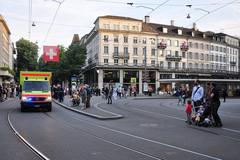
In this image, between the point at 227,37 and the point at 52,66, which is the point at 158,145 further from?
the point at 227,37

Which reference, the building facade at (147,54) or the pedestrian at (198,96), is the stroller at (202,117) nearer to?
the pedestrian at (198,96)

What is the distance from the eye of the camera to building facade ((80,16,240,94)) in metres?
80.8

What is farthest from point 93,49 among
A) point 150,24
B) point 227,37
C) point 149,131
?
point 149,131

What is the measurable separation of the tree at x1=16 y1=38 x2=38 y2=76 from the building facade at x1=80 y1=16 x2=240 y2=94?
16.1m

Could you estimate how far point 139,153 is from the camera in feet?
29.0

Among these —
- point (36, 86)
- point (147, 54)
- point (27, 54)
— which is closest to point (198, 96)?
point (36, 86)

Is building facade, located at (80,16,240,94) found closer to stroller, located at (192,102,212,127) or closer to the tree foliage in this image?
the tree foliage

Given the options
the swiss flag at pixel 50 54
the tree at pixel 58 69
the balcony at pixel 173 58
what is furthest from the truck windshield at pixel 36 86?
the balcony at pixel 173 58

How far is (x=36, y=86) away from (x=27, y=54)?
8008 cm

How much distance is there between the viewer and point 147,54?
8594cm

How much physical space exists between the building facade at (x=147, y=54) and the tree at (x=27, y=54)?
1615cm

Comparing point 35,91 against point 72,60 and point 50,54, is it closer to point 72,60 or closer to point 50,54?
point 50,54

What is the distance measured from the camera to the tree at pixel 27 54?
100438 mm

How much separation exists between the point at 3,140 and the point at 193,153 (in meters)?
5.90
